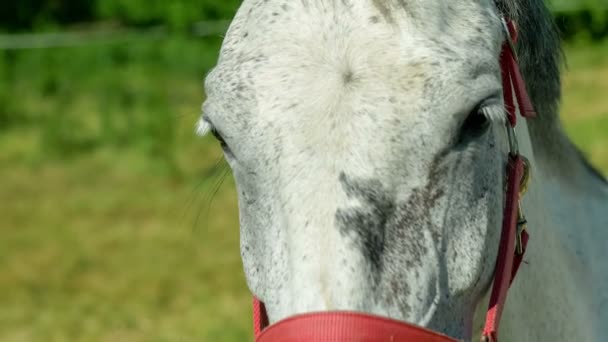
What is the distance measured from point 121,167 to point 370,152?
919 cm

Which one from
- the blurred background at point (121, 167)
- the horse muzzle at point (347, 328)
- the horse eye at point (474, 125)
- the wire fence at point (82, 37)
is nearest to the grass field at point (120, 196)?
the blurred background at point (121, 167)

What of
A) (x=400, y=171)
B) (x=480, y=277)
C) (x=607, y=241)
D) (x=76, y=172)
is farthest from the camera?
(x=76, y=172)

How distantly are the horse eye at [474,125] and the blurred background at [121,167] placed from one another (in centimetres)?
65

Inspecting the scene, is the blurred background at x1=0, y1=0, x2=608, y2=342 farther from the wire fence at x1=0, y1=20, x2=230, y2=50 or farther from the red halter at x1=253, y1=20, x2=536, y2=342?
the red halter at x1=253, y1=20, x2=536, y2=342

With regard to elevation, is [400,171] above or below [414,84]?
below

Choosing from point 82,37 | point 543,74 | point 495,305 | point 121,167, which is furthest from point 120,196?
point 495,305

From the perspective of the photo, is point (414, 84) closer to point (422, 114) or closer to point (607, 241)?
point (422, 114)

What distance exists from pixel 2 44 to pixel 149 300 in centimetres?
757

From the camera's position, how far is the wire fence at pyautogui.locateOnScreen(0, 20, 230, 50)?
1428 centimetres

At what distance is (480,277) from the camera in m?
2.34

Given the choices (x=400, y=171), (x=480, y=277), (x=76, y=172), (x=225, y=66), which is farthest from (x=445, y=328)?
(x=76, y=172)

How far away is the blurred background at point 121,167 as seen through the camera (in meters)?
7.54

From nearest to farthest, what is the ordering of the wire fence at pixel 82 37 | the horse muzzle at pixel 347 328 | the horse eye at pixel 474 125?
the horse muzzle at pixel 347 328 → the horse eye at pixel 474 125 → the wire fence at pixel 82 37

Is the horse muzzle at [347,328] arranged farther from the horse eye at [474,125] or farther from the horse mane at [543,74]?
the horse mane at [543,74]
